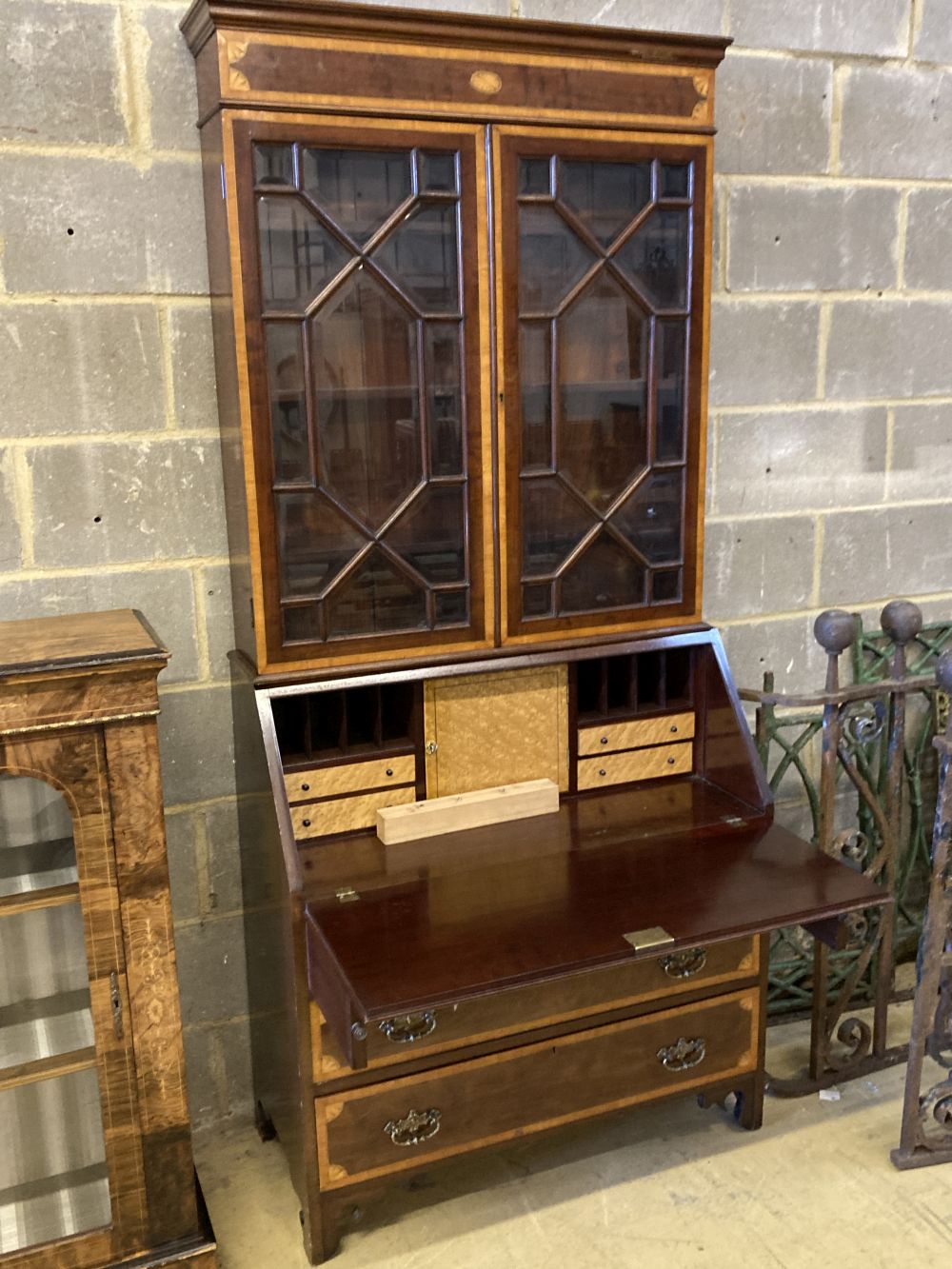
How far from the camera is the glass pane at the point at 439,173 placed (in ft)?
5.67

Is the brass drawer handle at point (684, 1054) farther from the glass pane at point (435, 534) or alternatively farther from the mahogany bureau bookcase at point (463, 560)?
the glass pane at point (435, 534)

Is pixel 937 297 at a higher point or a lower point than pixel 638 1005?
higher

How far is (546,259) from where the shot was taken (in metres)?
1.85

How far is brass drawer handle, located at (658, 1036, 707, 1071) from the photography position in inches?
79.4

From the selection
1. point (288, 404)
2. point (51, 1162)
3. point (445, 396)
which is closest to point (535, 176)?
point (445, 396)

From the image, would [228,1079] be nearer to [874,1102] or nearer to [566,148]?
[874,1102]

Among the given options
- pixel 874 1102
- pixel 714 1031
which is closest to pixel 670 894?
pixel 714 1031

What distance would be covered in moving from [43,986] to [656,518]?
1.25m

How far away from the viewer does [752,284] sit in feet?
7.65

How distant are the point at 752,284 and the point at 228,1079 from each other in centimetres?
190

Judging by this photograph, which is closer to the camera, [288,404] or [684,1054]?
[288,404]

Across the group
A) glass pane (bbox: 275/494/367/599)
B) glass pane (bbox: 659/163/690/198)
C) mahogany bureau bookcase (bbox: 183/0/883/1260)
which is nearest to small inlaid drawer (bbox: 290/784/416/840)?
mahogany bureau bookcase (bbox: 183/0/883/1260)

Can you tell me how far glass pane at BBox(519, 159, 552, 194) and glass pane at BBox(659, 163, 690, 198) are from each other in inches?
8.3

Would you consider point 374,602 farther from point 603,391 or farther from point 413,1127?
point 413,1127
